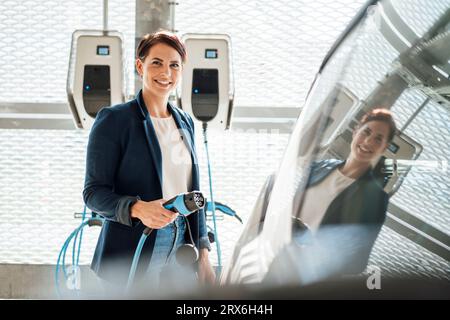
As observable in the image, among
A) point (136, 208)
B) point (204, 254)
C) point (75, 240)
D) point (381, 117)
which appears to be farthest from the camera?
point (75, 240)

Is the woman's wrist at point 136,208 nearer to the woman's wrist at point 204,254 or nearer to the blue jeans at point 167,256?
the blue jeans at point 167,256

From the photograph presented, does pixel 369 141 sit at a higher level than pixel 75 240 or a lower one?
higher

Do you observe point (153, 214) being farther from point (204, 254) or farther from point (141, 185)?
point (204, 254)

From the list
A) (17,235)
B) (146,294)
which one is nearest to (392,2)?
(146,294)

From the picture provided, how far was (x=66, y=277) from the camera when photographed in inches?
73.2

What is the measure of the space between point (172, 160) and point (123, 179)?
144mm

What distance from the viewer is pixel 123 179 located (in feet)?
4.96

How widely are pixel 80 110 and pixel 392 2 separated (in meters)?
1.40

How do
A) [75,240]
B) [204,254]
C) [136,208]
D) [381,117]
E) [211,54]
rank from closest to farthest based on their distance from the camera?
[381,117] → [136,208] → [204,254] → [211,54] → [75,240]

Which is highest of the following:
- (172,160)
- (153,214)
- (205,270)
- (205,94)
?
(205,94)

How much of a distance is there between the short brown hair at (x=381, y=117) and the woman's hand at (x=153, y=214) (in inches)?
32.3

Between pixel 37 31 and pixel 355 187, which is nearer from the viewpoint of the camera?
pixel 355 187

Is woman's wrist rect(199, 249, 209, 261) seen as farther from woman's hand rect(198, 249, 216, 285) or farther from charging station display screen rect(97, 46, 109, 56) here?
charging station display screen rect(97, 46, 109, 56)

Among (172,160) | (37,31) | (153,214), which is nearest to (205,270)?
(153,214)
